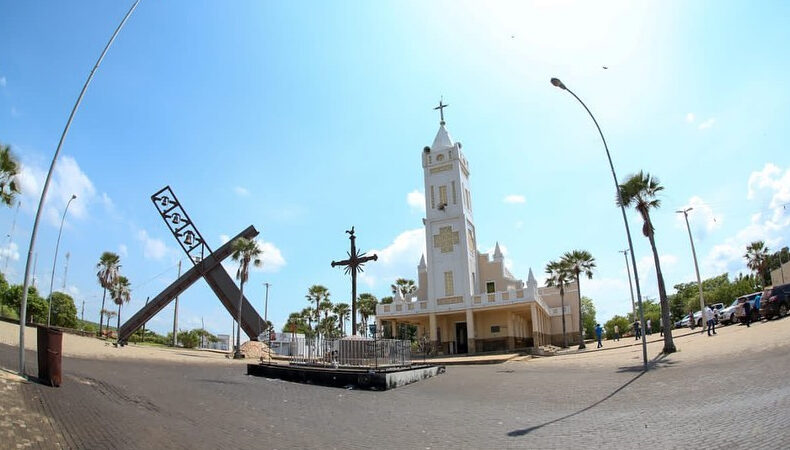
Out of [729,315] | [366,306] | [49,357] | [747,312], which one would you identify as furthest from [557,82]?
[366,306]

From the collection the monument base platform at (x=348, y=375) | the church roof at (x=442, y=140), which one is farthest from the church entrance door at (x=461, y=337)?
the monument base platform at (x=348, y=375)

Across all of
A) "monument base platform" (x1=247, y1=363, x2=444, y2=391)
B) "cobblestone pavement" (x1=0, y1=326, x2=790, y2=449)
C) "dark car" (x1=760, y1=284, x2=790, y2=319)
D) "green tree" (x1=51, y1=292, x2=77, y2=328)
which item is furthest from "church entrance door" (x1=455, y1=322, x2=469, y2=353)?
"green tree" (x1=51, y1=292, x2=77, y2=328)

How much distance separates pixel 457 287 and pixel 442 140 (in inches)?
604

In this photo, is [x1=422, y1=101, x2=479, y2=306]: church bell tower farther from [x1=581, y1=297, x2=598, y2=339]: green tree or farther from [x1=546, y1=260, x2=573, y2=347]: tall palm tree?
[x1=581, y1=297, x2=598, y2=339]: green tree

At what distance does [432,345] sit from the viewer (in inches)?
1618

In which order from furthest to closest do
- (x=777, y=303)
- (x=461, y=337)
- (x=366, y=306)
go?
1. (x=366, y=306)
2. (x=461, y=337)
3. (x=777, y=303)

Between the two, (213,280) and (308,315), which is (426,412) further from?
(308,315)

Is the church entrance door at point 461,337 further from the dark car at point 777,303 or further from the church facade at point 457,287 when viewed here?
the dark car at point 777,303

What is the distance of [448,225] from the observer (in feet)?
146

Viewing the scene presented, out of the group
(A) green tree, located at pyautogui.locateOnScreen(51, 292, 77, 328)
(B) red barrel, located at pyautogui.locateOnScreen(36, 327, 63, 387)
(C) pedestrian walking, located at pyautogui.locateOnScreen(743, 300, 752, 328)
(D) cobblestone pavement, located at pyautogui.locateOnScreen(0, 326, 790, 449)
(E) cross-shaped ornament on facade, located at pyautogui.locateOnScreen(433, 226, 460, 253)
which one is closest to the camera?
(D) cobblestone pavement, located at pyautogui.locateOnScreen(0, 326, 790, 449)

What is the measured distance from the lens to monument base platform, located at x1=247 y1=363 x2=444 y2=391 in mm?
15781

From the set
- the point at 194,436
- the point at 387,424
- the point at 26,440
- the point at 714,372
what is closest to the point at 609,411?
the point at 387,424

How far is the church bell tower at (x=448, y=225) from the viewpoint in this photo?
4244 centimetres

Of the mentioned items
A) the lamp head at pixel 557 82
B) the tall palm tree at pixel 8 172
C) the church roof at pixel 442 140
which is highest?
the church roof at pixel 442 140
